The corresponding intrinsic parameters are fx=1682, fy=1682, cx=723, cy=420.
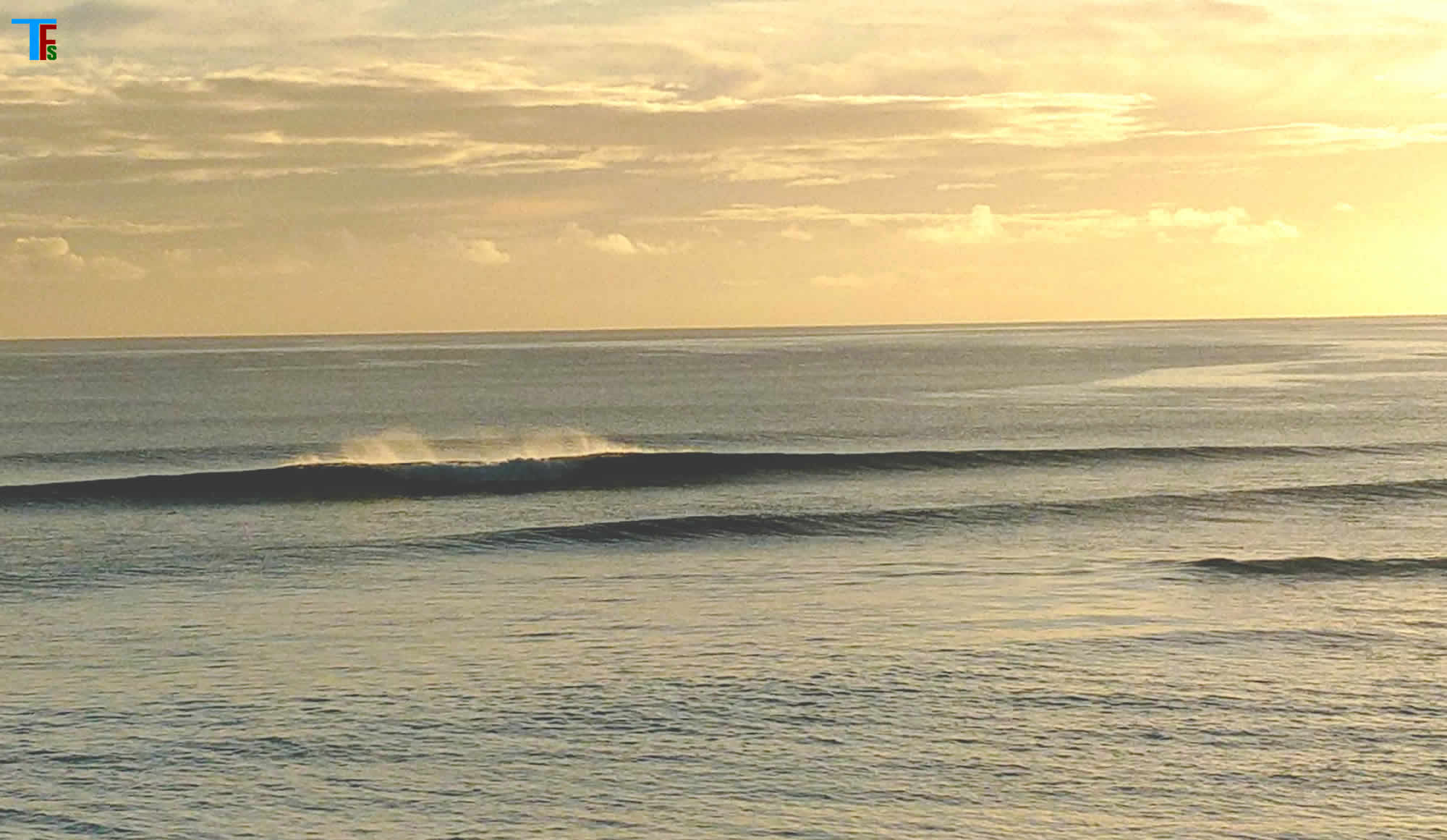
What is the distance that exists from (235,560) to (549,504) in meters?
12.7

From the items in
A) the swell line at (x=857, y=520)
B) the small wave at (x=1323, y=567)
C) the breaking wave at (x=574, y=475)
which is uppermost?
the small wave at (x=1323, y=567)

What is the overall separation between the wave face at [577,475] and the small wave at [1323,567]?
12285 millimetres

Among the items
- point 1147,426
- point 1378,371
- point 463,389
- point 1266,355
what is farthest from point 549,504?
point 1266,355

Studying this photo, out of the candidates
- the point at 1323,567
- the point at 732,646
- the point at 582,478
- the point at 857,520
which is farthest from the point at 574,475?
the point at 732,646

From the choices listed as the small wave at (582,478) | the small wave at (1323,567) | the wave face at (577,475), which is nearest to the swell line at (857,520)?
the small wave at (582,478)

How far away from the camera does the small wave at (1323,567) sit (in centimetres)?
3156

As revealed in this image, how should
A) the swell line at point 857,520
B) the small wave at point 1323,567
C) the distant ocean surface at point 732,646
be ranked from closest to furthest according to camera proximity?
the distant ocean surface at point 732,646, the small wave at point 1323,567, the swell line at point 857,520

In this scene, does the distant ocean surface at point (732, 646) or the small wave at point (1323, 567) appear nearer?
the distant ocean surface at point (732, 646)

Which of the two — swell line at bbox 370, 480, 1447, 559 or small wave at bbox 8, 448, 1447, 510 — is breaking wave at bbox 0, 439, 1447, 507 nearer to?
small wave at bbox 8, 448, 1447, 510

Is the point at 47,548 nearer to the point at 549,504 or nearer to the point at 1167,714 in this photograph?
the point at 549,504

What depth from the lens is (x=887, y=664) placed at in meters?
23.0

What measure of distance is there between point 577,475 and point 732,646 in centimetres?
3139

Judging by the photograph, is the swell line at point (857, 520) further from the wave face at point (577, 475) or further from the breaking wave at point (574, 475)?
the wave face at point (577, 475)

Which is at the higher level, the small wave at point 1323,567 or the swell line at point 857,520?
the small wave at point 1323,567
